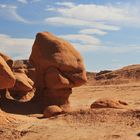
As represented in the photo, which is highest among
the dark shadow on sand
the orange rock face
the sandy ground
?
the orange rock face

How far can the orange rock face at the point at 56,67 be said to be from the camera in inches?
845

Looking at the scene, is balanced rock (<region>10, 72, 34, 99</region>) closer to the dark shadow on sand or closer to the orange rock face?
the dark shadow on sand

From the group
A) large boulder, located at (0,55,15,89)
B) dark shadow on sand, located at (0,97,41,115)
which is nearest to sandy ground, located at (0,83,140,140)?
large boulder, located at (0,55,15,89)

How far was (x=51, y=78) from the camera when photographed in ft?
70.7

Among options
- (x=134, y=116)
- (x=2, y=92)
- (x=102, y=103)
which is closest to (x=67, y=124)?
(x=134, y=116)

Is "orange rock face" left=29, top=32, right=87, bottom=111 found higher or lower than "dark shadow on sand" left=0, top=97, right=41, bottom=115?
higher

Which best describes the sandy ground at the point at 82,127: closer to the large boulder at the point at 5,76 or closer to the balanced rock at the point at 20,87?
the large boulder at the point at 5,76

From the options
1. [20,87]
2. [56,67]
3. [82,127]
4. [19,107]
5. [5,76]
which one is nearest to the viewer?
[82,127]

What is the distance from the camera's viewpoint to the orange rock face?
70.4 ft

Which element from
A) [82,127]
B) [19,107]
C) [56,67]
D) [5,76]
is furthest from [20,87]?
[82,127]

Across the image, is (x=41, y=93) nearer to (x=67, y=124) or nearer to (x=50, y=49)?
(x=50, y=49)

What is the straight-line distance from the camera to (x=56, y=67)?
851 inches

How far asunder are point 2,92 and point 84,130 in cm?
1080

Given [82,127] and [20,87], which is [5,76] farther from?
[20,87]
